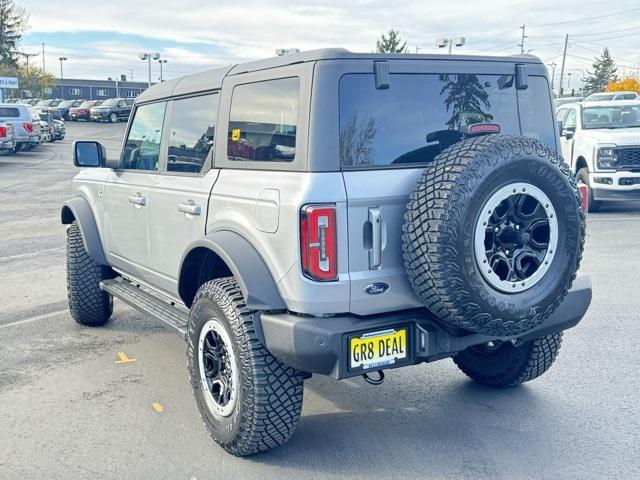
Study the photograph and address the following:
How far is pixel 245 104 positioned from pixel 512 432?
2357 millimetres

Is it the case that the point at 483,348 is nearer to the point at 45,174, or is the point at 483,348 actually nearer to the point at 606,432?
the point at 606,432

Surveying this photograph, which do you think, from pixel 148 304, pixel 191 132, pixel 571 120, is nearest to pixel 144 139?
pixel 191 132

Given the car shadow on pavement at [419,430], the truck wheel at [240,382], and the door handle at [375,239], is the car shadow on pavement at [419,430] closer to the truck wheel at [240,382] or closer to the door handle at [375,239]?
the truck wheel at [240,382]

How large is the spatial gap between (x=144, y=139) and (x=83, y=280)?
1480mm

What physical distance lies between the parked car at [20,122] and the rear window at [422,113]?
84.0 ft

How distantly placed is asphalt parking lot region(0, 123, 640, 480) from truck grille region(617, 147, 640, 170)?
253 inches

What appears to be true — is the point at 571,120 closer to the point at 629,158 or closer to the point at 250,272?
the point at 629,158

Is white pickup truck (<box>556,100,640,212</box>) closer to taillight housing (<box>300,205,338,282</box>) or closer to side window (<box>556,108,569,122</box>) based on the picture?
side window (<box>556,108,569,122</box>)

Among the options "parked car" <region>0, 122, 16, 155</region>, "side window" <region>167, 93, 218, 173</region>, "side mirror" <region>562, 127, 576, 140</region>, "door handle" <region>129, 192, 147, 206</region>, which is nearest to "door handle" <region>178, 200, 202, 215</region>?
"side window" <region>167, 93, 218, 173</region>

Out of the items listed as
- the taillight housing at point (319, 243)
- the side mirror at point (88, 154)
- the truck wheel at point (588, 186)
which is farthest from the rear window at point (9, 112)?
the taillight housing at point (319, 243)

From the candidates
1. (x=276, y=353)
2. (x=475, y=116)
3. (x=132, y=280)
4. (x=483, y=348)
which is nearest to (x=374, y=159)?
(x=475, y=116)

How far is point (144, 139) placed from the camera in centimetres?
527

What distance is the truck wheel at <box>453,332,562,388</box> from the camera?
177 inches

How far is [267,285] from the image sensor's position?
3.52 meters
